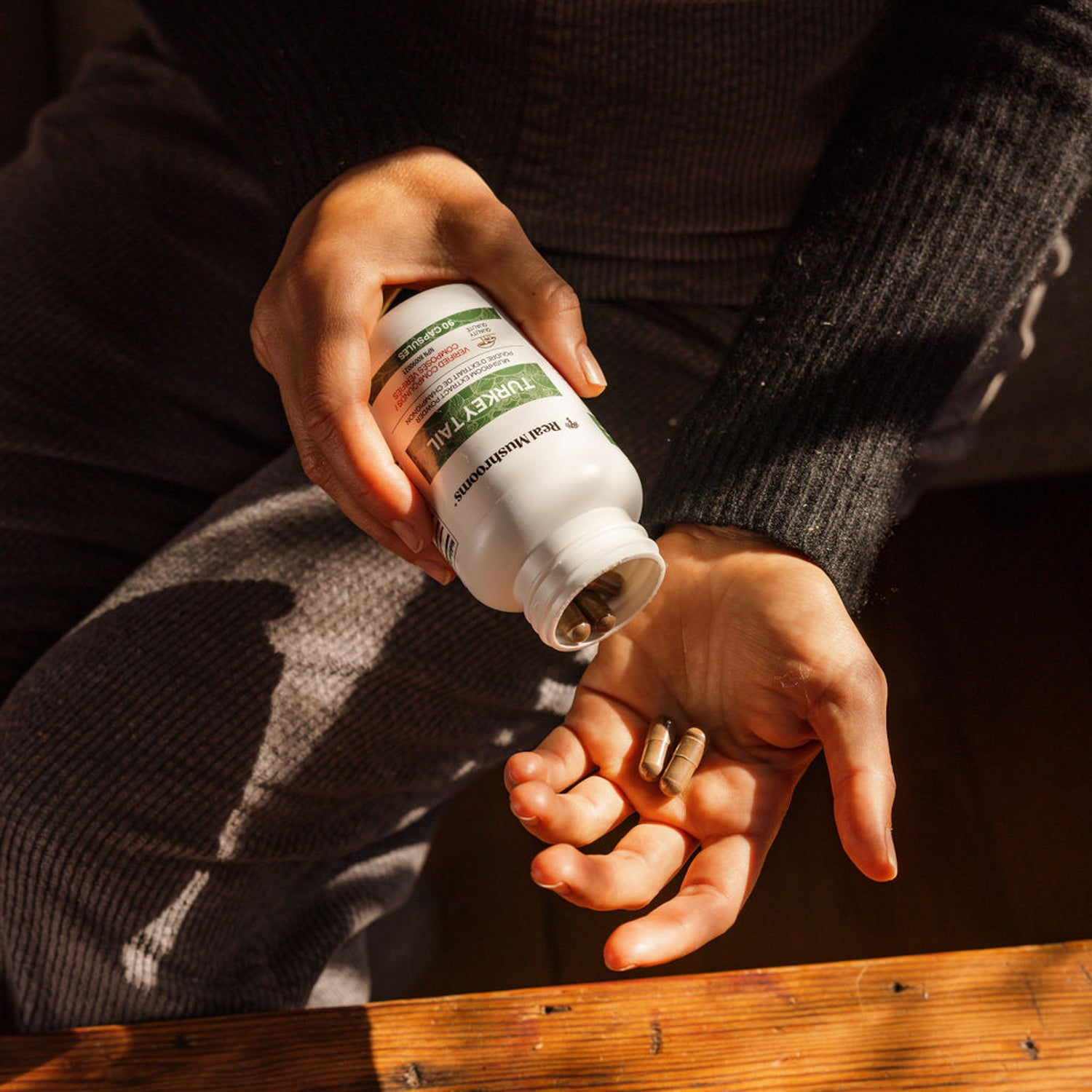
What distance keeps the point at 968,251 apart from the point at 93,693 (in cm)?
66

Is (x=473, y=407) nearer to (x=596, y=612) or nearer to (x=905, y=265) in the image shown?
(x=596, y=612)

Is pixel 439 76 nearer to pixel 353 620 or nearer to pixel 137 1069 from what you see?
pixel 353 620

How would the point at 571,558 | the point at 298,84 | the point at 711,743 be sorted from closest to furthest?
the point at 571,558
the point at 711,743
the point at 298,84

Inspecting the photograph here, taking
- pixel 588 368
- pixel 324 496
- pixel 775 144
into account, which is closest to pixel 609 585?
pixel 588 368

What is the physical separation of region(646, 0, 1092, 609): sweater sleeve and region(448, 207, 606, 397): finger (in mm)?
135

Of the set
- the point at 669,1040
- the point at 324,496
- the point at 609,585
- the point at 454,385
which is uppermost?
the point at 454,385

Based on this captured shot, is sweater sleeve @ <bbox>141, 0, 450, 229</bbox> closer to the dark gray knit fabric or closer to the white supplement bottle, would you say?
the dark gray knit fabric

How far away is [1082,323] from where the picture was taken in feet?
3.27

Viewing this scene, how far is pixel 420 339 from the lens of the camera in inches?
20.6

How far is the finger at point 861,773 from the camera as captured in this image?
0.48 metres

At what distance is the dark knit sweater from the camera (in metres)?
0.64

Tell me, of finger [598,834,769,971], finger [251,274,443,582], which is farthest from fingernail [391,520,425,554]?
finger [598,834,769,971]

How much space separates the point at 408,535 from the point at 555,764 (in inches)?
6.0

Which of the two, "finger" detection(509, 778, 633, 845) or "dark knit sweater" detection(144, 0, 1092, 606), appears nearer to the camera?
"finger" detection(509, 778, 633, 845)
